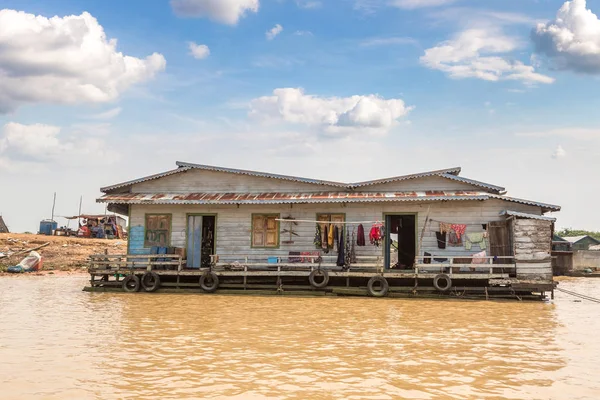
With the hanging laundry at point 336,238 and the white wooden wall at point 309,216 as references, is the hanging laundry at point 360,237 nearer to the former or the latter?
the white wooden wall at point 309,216

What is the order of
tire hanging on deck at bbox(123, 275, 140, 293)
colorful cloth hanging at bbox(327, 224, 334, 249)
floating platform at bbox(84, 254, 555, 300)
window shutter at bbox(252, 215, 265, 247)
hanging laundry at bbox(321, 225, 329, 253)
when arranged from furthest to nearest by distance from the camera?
1. window shutter at bbox(252, 215, 265, 247)
2. tire hanging on deck at bbox(123, 275, 140, 293)
3. hanging laundry at bbox(321, 225, 329, 253)
4. colorful cloth hanging at bbox(327, 224, 334, 249)
5. floating platform at bbox(84, 254, 555, 300)

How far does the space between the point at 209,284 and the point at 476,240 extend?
416 inches

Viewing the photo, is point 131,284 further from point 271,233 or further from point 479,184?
point 479,184

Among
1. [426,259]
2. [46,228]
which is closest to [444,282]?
[426,259]

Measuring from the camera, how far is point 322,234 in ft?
74.6

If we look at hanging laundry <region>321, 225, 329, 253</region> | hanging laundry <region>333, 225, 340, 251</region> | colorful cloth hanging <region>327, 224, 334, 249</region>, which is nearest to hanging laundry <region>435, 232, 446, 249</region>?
hanging laundry <region>333, 225, 340, 251</region>

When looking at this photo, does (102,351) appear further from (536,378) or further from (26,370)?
(536,378)

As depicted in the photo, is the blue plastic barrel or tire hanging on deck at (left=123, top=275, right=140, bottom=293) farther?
the blue plastic barrel

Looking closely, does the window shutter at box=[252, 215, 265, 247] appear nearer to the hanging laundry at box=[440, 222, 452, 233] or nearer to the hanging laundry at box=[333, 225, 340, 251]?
the hanging laundry at box=[333, 225, 340, 251]

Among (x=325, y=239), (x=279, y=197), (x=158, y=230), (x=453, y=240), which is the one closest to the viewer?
(x=453, y=240)

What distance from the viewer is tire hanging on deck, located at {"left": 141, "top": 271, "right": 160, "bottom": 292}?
22.6 meters

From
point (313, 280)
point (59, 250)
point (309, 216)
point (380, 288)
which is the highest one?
point (309, 216)

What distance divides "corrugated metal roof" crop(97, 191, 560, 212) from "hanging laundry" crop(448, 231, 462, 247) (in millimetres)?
1564

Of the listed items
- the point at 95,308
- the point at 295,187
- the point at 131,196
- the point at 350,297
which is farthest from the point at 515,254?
the point at 131,196
